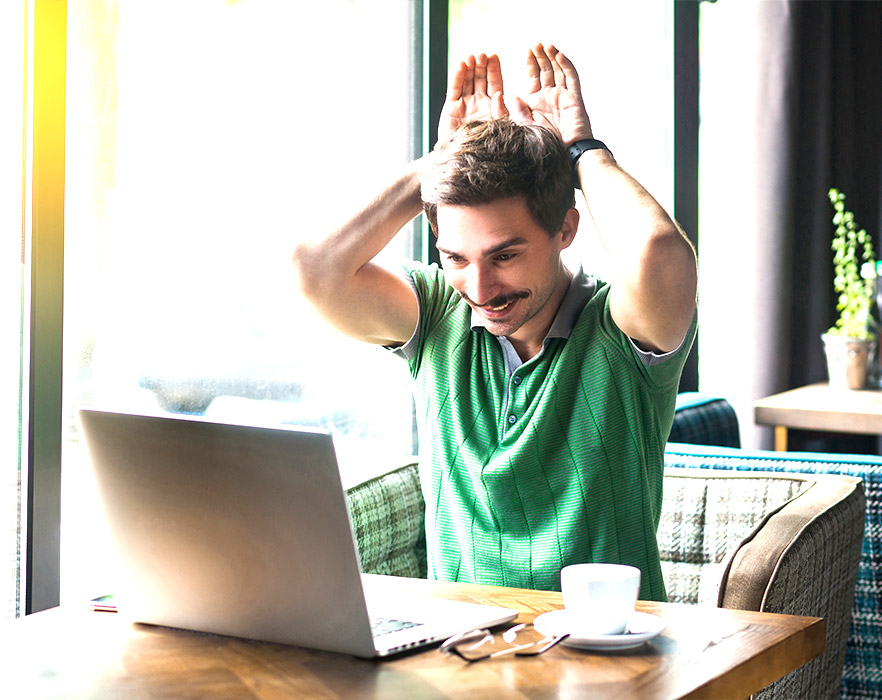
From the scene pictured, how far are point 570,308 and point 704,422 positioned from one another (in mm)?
1141

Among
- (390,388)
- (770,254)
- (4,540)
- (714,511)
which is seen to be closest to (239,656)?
(4,540)

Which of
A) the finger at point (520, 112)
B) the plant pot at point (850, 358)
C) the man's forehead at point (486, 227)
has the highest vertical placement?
the finger at point (520, 112)

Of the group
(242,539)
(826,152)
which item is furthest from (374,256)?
(826,152)

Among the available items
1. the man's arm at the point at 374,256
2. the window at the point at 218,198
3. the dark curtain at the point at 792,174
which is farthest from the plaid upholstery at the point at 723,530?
the dark curtain at the point at 792,174

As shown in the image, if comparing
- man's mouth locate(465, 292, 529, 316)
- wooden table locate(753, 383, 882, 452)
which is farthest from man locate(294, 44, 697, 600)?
wooden table locate(753, 383, 882, 452)

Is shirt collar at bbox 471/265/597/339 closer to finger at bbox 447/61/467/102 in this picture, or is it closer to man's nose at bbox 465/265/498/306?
man's nose at bbox 465/265/498/306

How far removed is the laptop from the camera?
0.93 m

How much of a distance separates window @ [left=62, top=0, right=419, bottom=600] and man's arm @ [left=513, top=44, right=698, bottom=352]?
34cm

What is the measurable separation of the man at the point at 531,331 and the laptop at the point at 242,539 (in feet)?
1.32

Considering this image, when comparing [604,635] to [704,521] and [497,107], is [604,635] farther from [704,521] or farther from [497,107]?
[704,521]

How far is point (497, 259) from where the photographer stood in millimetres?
1449

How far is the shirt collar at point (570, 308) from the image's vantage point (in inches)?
60.4

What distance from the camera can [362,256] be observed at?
1.60 metres

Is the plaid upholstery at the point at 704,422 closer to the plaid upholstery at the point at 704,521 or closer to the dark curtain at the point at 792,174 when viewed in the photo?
the plaid upholstery at the point at 704,521
